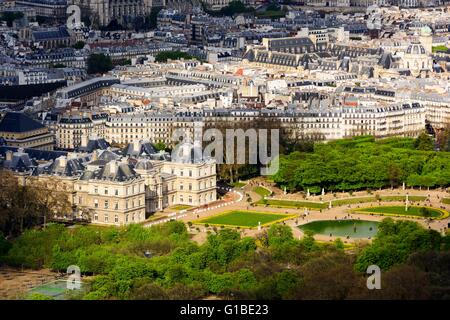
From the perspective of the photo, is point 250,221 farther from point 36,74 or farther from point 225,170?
point 36,74

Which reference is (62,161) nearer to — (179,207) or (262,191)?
(179,207)

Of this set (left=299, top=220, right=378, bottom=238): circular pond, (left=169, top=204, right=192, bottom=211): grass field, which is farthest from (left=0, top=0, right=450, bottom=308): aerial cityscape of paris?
(left=299, top=220, right=378, bottom=238): circular pond

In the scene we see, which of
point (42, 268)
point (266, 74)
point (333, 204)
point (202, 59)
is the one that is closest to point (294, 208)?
point (333, 204)

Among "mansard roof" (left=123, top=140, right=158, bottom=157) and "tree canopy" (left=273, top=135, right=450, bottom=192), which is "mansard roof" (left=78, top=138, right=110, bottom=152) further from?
"tree canopy" (left=273, top=135, right=450, bottom=192)

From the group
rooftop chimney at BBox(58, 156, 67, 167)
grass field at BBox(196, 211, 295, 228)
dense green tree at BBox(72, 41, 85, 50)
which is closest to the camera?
grass field at BBox(196, 211, 295, 228)

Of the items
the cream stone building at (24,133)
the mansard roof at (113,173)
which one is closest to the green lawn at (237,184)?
the mansard roof at (113,173)

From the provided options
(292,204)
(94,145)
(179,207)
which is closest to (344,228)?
(292,204)

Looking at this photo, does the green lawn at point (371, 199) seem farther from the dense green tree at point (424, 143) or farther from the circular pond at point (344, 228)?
the dense green tree at point (424, 143)
